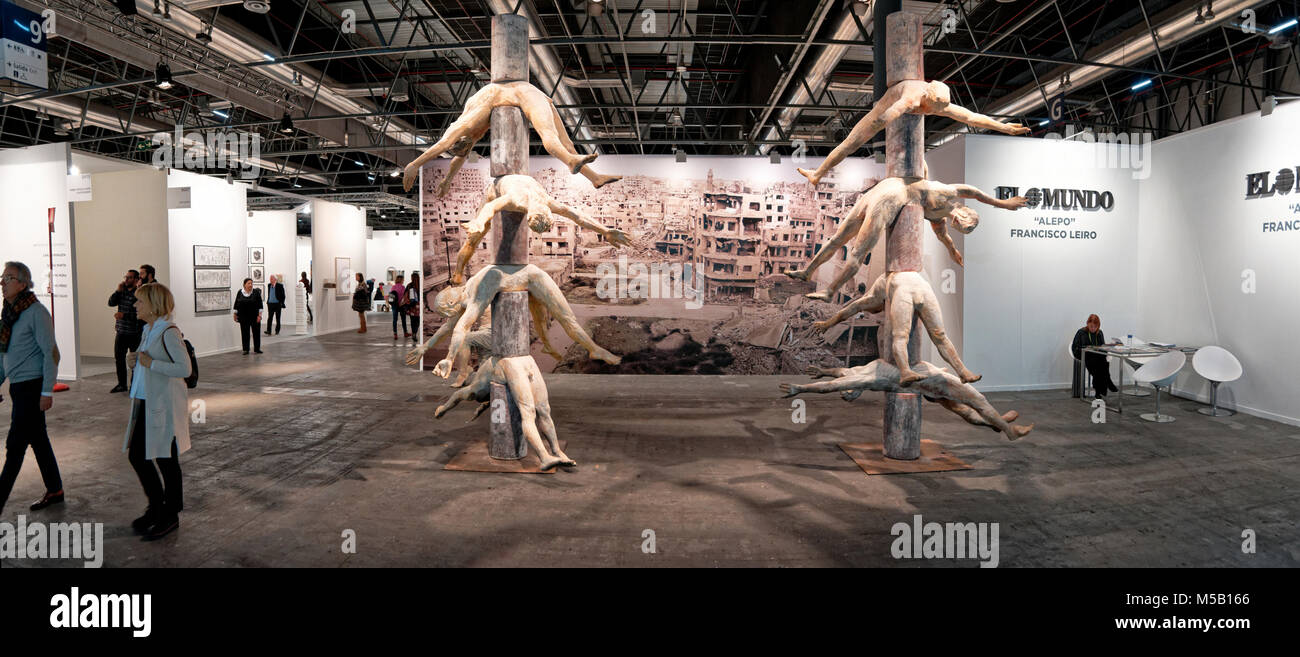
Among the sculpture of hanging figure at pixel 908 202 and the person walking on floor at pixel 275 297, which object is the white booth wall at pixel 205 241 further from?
the sculpture of hanging figure at pixel 908 202

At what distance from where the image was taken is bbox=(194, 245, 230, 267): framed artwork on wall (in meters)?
12.1

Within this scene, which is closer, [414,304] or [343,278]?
[414,304]

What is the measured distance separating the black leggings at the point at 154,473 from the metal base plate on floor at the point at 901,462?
5136 millimetres

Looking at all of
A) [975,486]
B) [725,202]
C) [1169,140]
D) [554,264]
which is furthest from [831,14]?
[975,486]

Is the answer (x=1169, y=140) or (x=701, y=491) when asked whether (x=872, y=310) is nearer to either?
(x=701, y=491)

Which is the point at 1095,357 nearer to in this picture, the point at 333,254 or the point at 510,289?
the point at 510,289

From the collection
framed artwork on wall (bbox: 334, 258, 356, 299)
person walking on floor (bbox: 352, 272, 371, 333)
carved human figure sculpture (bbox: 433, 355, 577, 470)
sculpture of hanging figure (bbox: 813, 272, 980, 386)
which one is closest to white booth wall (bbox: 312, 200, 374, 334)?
framed artwork on wall (bbox: 334, 258, 356, 299)

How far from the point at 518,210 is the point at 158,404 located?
2762mm

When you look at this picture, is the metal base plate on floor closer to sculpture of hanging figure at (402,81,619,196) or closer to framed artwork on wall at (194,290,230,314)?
sculpture of hanging figure at (402,81,619,196)

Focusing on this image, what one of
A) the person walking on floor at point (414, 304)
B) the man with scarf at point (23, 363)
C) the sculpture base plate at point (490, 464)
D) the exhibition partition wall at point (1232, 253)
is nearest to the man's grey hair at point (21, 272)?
the man with scarf at point (23, 363)

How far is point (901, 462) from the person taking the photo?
5.46 meters

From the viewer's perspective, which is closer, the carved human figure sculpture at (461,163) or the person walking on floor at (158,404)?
the person walking on floor at (158,404)

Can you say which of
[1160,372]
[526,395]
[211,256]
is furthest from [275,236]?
[1160,372]

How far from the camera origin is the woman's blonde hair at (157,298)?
3.67 m
